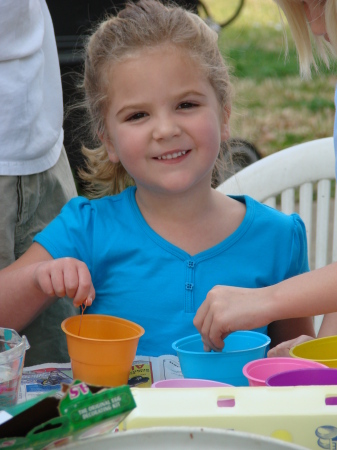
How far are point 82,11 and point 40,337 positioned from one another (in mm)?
2338

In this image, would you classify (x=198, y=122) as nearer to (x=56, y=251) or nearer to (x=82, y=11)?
(x=56, y=251)

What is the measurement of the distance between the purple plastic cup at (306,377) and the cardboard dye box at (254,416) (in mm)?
164

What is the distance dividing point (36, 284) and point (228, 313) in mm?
473

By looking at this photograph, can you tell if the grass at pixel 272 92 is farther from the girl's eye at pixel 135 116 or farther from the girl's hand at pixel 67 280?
the girl's hand at pixel 67 280

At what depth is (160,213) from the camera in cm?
179

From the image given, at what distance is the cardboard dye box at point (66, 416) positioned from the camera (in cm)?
71

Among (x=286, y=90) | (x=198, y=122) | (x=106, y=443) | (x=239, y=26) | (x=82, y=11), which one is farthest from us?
(x=239, y=26)

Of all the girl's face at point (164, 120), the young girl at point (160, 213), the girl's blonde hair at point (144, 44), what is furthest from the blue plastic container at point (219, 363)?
the girl's blonde hair at point (144, 44)

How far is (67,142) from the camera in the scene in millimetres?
3533

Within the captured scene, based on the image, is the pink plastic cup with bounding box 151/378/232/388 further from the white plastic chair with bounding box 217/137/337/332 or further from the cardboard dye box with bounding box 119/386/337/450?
the white plastic chair with bounding box 217/137/337/332

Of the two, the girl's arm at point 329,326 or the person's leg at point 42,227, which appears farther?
the person's leg at point 42,227

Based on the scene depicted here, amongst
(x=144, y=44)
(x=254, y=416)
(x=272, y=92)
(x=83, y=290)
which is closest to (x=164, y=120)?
(x=144, y=44)

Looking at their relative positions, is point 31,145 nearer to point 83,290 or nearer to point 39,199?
point 39,199

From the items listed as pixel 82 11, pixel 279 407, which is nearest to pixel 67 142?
pixel 82 11
